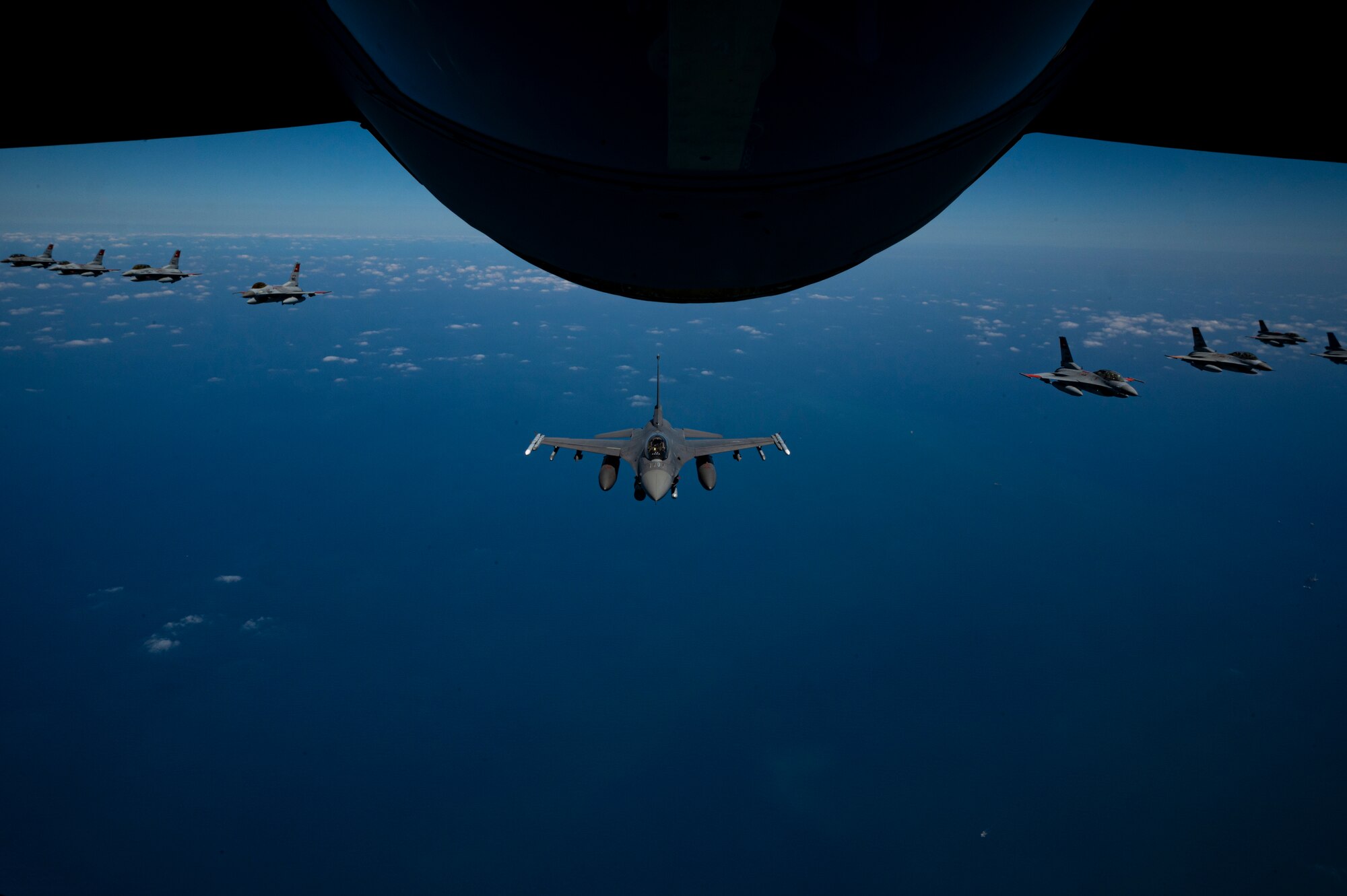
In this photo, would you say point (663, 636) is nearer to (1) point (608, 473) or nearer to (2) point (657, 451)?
(1) point (608, 473)

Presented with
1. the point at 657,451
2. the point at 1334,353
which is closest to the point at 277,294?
the point at 657,451

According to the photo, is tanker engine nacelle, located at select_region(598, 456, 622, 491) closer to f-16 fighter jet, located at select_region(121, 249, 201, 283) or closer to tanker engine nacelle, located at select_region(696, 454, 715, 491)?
tanker engine nacelle, located at select_region(696, 454, 715, 491)

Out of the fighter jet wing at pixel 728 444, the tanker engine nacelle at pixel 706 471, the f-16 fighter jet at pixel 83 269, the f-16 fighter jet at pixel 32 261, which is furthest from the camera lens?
the f-16 fighter jet at pixel 32 261

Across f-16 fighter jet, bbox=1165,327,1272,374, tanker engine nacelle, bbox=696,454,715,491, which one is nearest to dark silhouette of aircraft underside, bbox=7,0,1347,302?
tanker engine nacelle, bbox=696,454,715,491

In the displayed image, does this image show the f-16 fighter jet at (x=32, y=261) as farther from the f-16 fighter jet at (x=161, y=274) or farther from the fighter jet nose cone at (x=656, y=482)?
the fighter jet nose cone at (x=656, y=482)

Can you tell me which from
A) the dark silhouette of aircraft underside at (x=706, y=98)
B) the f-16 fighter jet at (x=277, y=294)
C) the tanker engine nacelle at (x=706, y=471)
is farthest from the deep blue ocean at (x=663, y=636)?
the f-16 fighter jet at (x=277, y=294)

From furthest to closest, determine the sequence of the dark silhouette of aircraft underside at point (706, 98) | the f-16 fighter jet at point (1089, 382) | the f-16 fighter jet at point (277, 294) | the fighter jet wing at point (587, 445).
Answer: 1. the f-16 fighter jet at point (277, 294)
2. the f-16 fighter jet at point (1089, 382)
3. the fighter jet wing at point (587, 445)
4. the dark silhouette of aircraft underside at point (706, 98)

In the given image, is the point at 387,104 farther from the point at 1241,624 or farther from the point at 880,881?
the point at 1241,624
